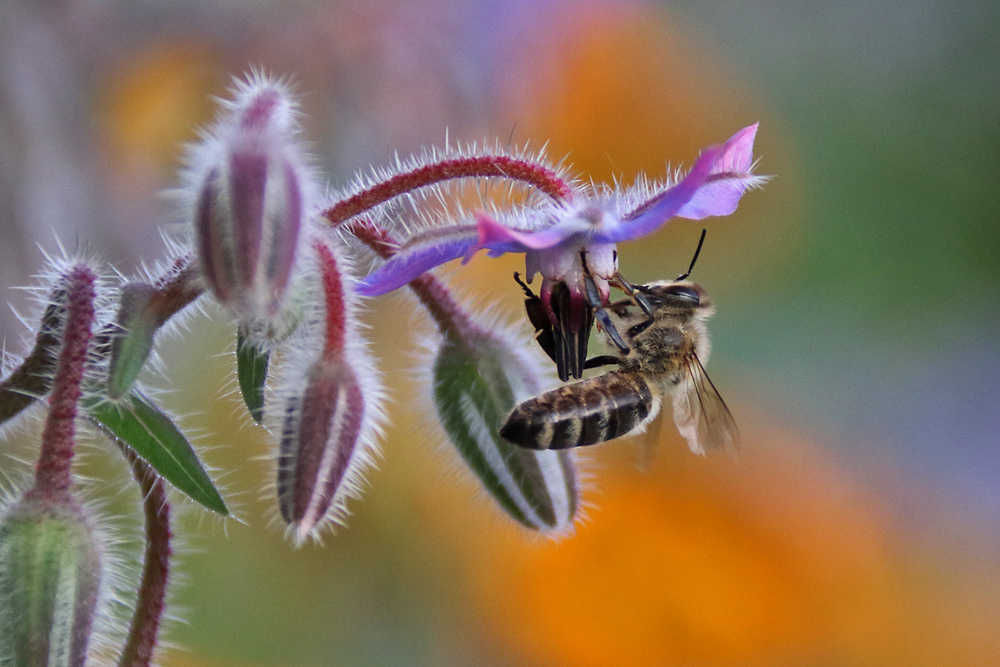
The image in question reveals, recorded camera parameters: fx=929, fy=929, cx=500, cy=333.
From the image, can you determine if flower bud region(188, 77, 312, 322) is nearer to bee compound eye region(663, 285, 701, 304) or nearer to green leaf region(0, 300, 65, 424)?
green leaf region(0, 300, 65, 424)

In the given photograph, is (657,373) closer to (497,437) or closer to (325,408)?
(497,437)

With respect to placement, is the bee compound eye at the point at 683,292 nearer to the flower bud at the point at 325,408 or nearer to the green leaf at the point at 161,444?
the flower bud at the point at 325,408

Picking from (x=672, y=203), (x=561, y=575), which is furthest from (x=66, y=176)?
(x=672, y=203)

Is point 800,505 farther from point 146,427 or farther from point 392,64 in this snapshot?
point 146,427

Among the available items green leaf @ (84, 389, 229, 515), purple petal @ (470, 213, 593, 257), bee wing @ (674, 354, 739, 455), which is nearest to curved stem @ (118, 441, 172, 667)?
green leaf @ (84, 389, 229, 515)

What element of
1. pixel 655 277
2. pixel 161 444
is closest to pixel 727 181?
pixel 161 444
